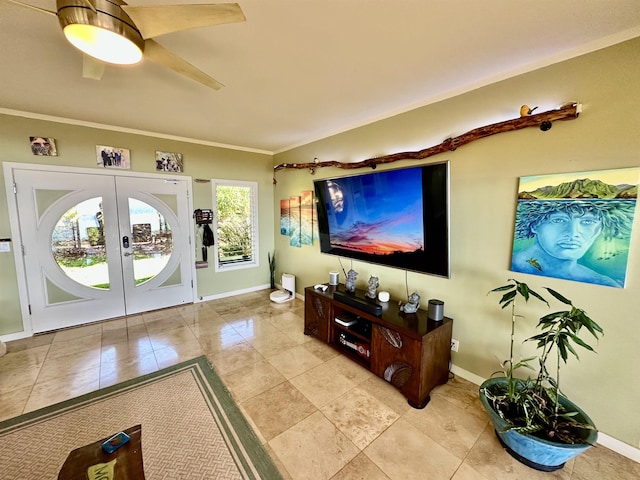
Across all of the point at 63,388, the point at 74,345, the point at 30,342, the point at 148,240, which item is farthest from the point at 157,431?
the point at 148,240

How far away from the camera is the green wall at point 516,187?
1.55m

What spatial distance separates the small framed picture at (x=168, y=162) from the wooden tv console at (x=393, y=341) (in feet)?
9.43

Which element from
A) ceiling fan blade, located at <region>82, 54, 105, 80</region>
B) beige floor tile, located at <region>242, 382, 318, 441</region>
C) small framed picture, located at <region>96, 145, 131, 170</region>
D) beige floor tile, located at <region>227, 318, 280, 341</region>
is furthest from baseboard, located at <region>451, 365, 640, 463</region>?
small framed picture, located at <region>96, 145, 131, 170</region>

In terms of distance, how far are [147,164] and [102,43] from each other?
267cm

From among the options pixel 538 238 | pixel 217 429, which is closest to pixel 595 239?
pixel 538 238

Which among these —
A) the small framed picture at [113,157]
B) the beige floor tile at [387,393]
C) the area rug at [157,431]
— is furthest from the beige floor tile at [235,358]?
the small framed picture at [113,157]

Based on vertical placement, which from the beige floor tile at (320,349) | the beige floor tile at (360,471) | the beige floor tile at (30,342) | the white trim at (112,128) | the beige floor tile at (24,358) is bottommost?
the beige floor tile at (360,471)

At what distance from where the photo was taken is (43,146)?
2.94 metres

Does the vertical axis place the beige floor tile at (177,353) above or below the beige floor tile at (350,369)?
above

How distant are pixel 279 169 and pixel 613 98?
3829 mm

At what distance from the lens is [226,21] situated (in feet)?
3.95

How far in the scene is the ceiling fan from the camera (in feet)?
3.66

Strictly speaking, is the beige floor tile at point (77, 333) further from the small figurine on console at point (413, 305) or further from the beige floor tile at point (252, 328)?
the small figurine on console at point (413, 305)

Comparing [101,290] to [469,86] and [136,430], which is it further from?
[469,86]
